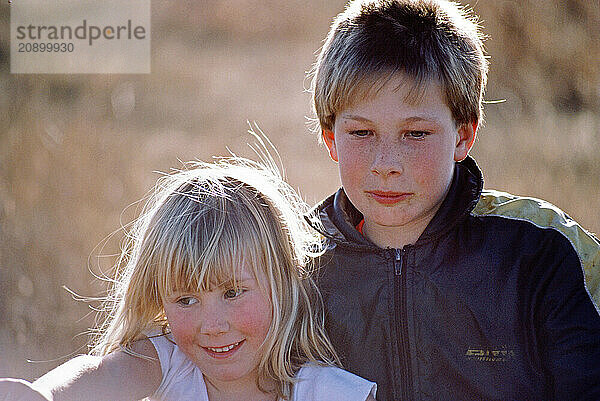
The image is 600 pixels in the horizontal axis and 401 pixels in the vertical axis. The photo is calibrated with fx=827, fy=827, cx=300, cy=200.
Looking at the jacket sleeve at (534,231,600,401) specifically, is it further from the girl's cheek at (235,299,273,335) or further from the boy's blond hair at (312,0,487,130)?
the girl's cheek at (235,299,273,335)

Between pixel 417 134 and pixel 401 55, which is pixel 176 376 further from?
pixel 401 55

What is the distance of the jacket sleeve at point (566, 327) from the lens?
75.8 inches

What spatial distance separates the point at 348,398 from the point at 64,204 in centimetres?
357

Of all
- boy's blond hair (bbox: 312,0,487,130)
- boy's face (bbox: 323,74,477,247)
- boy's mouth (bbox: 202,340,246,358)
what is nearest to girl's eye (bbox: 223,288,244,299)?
boy's mouth (bbox: 202,340,246,358)

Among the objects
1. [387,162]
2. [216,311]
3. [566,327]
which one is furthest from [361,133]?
[566,327]

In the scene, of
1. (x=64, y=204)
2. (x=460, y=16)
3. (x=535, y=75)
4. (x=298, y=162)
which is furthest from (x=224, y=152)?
(x=460, y=16)

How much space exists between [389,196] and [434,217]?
139mm

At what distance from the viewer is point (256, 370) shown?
2098 millimetres

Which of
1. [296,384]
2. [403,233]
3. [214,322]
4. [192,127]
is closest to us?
[214,322]

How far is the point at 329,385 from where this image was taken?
6.59ft

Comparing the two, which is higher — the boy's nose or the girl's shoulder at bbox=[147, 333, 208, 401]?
the boy's nose

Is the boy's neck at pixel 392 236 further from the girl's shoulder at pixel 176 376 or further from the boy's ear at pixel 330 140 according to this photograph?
the girl's shoulder at pixel 176 376

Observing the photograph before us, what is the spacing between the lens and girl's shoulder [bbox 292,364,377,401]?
1983 millimetres

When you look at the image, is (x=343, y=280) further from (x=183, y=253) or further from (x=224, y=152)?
(x=224, y=152)
